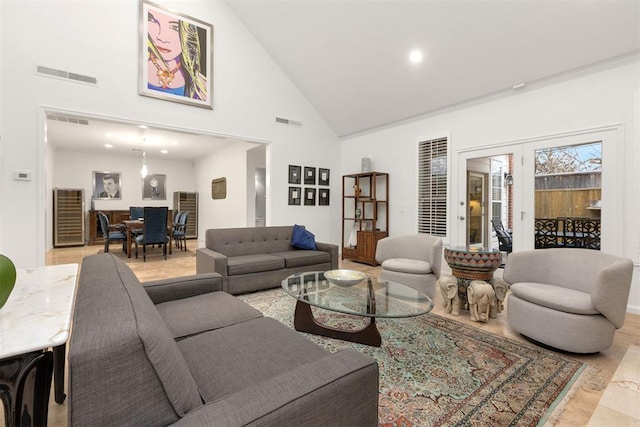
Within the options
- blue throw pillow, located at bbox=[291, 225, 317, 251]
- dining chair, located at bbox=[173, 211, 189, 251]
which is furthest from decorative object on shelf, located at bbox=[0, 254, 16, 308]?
dining chair, located at bbox=[173, 211, 189, 251]

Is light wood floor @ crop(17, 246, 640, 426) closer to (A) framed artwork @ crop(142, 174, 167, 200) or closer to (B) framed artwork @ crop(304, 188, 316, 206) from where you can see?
(B) framed artwork @ crop(304, 188, 316, 206)

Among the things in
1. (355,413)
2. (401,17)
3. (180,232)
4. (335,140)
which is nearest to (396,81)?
(401,17)

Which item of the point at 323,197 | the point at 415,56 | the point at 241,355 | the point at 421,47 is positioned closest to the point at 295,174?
the point at 323,197

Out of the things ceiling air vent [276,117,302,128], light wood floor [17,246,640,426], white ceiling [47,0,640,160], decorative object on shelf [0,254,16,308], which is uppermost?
white ceiling [47,0,640,160]

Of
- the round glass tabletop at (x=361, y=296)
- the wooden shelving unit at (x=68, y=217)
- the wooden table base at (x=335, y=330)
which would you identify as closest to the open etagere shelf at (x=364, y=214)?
the round glass tabletop at (x=361, y=296)

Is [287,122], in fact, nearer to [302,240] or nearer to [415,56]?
[302,240]

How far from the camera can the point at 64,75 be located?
3547mm

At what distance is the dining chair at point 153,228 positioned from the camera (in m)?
5.93

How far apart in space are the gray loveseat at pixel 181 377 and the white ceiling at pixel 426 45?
3880mm

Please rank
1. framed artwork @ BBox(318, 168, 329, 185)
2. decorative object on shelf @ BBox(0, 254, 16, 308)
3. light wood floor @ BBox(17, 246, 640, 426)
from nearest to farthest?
decorative object on shelf @ BBox(0, 254, 16, 308) < light wood floor @ BBox(17, 246, 640, 426) < framed artwork @ BBox(318, 168, 329, 185)

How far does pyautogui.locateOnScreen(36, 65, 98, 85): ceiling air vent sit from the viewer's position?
3434mm

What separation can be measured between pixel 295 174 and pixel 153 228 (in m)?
3.11

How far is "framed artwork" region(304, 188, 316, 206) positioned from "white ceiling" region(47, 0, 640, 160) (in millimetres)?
1416

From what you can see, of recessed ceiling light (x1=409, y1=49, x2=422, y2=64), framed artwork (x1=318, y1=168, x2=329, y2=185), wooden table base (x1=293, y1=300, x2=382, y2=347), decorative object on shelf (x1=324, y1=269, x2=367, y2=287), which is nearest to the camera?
wooden table base (x1=293, y1=300, x2=382, y2=347)
